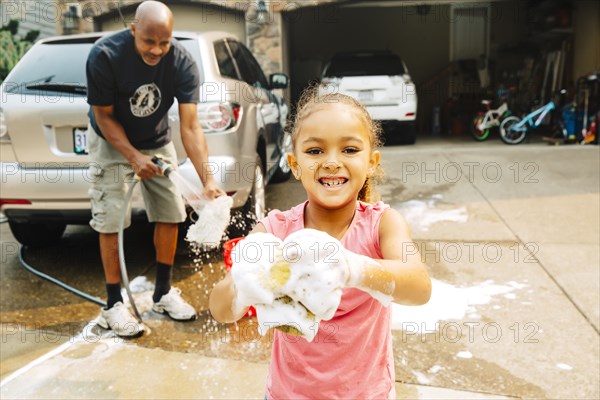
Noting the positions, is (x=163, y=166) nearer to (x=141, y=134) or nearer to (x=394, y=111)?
(x=141, y=134)

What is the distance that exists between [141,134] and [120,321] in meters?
1.10

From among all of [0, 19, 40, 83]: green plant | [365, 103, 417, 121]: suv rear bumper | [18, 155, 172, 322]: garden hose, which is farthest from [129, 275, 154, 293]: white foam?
[0, 19, 40, 83]: green plant

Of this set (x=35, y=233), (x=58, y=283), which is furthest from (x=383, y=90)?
(x=58, y=283)

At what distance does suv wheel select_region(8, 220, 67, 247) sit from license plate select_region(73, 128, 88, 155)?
1.03 metres

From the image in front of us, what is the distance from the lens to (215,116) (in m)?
4.11

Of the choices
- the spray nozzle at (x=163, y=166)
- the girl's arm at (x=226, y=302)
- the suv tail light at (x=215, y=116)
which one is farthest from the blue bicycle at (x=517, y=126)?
the girl's arm at (x=226, y=302)

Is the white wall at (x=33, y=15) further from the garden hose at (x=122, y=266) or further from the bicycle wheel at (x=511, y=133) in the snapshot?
the bicycle wheel at (x=511, y=133)

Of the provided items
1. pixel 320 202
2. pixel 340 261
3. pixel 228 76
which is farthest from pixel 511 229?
pixel 340 261

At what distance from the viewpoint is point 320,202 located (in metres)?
1.55

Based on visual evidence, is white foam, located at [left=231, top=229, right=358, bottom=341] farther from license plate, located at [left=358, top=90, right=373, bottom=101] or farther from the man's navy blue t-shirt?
license plate, located at [left=358, top=90, right=373, bottom=101]

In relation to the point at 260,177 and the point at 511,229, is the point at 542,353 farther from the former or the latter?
the point at 260,177

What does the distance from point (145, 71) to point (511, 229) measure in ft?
11.4

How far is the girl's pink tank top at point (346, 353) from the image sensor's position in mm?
1551

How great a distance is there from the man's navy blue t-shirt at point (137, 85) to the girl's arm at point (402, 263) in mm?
2220
